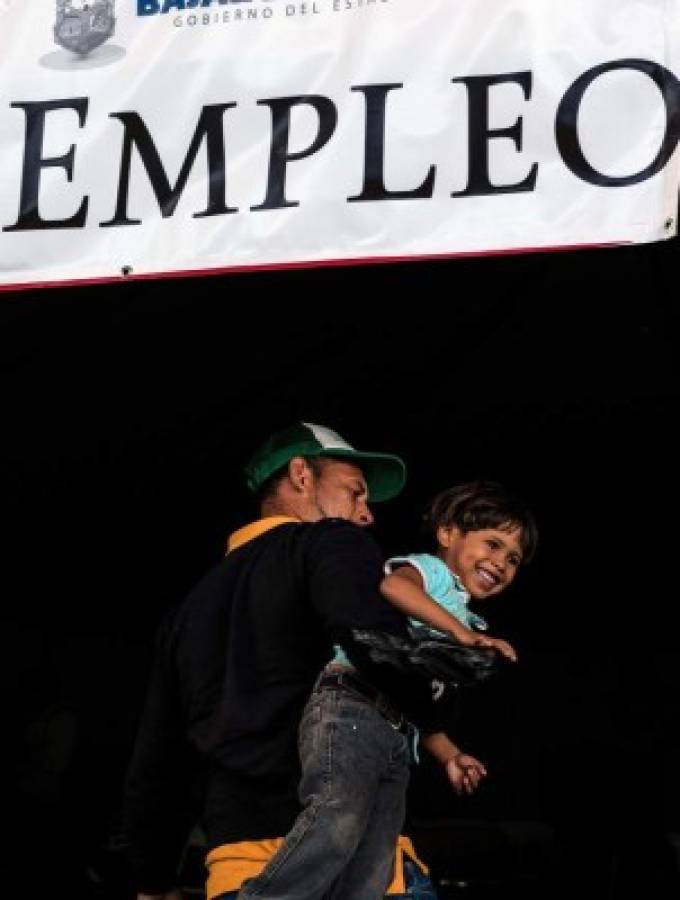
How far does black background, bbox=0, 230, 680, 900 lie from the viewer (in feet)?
18.6

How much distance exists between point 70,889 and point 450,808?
1497mm

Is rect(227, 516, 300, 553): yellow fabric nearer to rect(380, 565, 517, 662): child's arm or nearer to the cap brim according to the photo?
the cap brim

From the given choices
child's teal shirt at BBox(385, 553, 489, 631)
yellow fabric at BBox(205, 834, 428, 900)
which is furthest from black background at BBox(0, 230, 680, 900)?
yellow fabric at BBox(205, 834, 428, 900)

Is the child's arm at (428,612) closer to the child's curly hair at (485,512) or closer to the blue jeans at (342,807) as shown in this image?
the blue jeans at (342,807)

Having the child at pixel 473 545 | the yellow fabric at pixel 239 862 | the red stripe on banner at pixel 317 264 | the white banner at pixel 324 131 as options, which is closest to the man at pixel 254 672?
the yellow fabric at pixel 239 862

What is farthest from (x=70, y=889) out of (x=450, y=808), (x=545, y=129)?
(x=545, y=129)

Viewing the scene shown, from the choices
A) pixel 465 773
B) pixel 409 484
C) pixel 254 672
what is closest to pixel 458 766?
pixel 465 773

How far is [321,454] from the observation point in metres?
4.48

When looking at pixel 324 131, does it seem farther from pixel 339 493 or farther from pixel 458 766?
pixel 458 766

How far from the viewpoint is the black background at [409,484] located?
18.6 feet

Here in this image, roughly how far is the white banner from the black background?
1084mm

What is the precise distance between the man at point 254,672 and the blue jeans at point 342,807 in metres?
0.11

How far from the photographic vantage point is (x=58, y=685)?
669cm

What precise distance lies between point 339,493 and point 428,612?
87 centimetres
